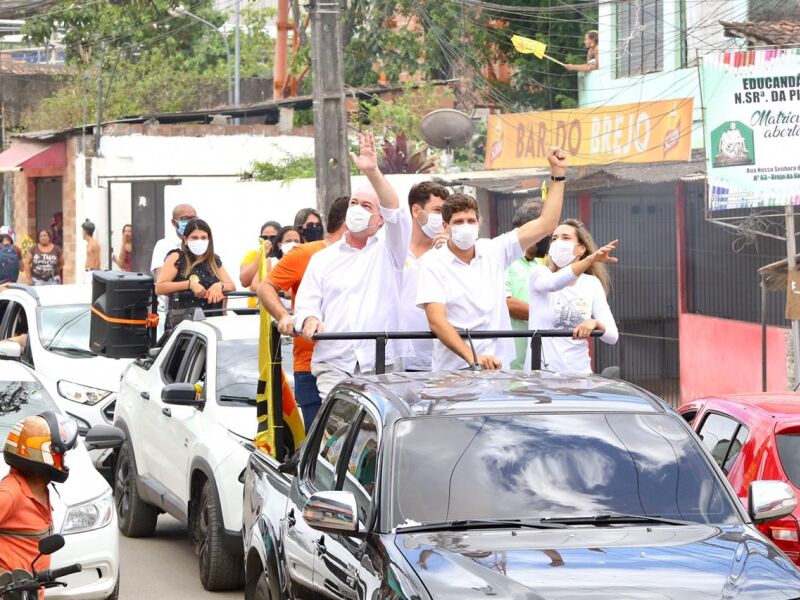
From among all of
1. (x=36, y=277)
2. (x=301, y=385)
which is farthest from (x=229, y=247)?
(x=301, y=385)

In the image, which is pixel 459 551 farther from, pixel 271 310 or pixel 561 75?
pixel 561 75

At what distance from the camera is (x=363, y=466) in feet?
19.1

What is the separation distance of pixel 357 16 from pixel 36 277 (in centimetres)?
1211

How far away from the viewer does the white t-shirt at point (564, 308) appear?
927 centimetres

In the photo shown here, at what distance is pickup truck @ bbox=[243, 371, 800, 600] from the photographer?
4895 millimetres

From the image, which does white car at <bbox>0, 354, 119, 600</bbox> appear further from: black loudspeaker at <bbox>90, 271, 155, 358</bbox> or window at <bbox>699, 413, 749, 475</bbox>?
black loudspeaker at <bbox>90, 271, 155, 358</bbox>

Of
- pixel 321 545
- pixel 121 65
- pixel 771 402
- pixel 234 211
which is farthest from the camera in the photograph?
pixel 121 65

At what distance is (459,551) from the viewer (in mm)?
5117

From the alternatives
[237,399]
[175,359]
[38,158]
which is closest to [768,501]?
[237,399]

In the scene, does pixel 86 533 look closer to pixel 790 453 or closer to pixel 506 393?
pixel 506 393

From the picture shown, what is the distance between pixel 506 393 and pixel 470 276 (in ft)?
7.02

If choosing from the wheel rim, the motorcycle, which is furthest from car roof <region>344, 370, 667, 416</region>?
the wheel rim

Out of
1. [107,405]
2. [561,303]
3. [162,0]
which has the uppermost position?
[162,0]

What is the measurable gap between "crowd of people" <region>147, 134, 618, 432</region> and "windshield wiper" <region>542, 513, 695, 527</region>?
6.37 ft
